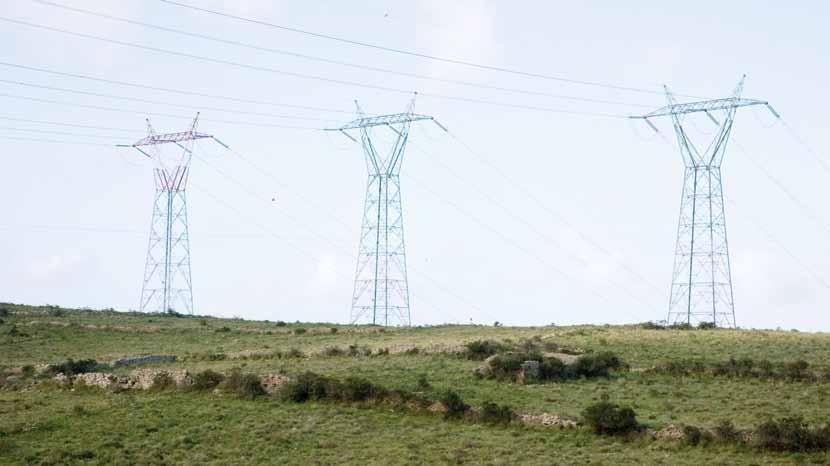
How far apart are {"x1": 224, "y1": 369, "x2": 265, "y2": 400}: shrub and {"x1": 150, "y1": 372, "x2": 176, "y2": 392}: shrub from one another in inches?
Result: 121

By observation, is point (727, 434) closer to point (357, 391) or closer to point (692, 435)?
point (692, 435)

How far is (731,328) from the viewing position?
87.9m

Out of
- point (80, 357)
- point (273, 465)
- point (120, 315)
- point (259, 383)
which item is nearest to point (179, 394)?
point (259, 383)

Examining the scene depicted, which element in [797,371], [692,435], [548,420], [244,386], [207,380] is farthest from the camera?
[207,380]

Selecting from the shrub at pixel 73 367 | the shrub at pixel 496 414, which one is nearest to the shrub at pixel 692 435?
the shrub at pixel 496 414

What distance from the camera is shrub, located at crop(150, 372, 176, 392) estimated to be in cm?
6334

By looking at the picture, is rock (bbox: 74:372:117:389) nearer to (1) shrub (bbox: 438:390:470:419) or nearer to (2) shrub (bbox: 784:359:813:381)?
(1) shrub (bbox: 438:390:470:419)

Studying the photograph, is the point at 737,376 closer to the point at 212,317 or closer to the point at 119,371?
the point at 119,371

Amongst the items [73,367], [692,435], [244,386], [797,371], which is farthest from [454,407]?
[73,367]

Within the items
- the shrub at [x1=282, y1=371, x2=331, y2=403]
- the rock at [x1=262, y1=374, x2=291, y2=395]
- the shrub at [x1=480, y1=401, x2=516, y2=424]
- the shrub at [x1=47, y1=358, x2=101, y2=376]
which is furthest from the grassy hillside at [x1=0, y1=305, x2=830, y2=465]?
the shrub at [x1=47, y1=358, x2=101, y2=376]

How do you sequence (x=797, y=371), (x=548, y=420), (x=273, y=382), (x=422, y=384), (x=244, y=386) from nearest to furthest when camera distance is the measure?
(x=548, y=420) < (x=422, y=384) < (x=244, y=386) < (x=273, y=382) < (x=797, y=371)

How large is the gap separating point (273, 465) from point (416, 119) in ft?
134

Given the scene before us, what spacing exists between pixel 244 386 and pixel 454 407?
11.7 meters

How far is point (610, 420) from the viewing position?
5156 cm
